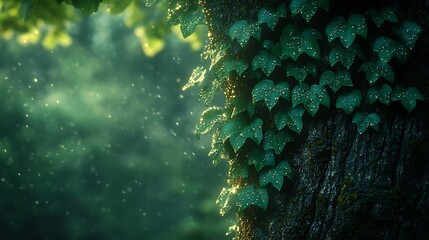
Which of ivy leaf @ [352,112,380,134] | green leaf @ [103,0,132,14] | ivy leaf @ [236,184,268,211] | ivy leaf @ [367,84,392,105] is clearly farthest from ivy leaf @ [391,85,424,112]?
→ green leaf @ [103,0,132,14]

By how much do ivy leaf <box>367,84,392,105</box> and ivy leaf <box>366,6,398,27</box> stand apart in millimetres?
328

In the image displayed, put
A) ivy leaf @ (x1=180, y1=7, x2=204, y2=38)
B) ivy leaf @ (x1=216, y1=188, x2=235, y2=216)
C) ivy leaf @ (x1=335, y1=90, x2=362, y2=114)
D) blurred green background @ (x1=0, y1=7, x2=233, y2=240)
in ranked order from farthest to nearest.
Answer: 1. blurred green background @ (x1=0, y1=7, x2=233, y2=240)
2. ivy leaf @ (x1=180, y1=7, x2=204, y2=38)
3. ivy leaf @ (x1=216, y1=188, x2=235, y2=216)
4. ivy leaf @ (x1=335, y1=90, x2=362, y2=114)

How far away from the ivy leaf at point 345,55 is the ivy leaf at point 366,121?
0.27 m

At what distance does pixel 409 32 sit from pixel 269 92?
78 cm

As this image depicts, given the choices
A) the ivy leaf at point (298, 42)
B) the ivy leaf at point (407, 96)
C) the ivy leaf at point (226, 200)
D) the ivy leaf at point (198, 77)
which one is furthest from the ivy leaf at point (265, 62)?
the ivy leaf at point (226, 200)

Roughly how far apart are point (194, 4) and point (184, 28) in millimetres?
171

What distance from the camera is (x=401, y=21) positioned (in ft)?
8.43

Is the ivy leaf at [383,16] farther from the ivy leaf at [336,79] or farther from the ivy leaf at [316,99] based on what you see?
the ivy leaf at [316,99]

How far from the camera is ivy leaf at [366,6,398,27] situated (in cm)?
253

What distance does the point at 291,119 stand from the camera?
8.66 ft

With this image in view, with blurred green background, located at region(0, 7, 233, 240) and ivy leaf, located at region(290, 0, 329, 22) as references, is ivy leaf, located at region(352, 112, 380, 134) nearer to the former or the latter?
ivy leaf, located at region(290, 0, 329, 22)

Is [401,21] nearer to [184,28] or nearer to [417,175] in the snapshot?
[417,175]

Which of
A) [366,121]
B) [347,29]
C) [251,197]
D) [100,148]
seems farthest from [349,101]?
[100,148]

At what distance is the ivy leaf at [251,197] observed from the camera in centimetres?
264
